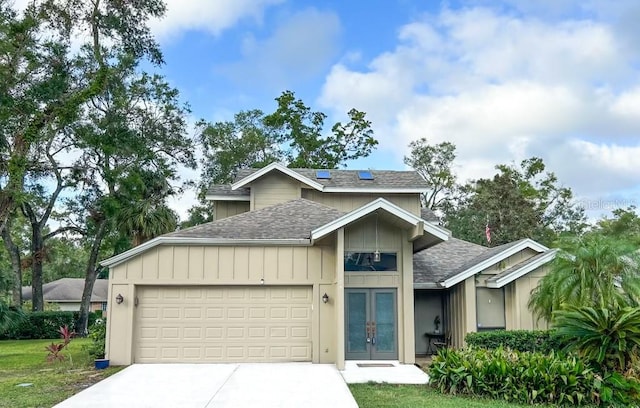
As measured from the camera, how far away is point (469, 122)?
25.8 meters

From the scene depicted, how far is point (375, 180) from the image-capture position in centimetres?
1995

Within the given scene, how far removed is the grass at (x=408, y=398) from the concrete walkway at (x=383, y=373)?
0.51 meters

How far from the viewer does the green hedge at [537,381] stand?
851 centimetres

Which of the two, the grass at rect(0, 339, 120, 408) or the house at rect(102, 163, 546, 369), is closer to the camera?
the grass at rect(0, 339, 120, 408)

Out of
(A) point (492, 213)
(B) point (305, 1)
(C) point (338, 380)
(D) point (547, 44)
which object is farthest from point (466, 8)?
(A) point (492, 213)

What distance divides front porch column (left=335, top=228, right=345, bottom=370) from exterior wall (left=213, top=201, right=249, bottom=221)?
28.2 feet

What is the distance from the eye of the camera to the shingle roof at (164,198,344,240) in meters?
13.3

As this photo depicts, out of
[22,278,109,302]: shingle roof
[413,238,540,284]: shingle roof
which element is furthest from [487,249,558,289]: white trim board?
[22,278,109,302]: shingle roof

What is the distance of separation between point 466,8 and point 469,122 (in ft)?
40.4

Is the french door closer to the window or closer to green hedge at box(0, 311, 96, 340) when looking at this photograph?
the window

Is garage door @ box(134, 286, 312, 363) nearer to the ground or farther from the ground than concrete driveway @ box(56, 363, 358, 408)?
farther from the ground

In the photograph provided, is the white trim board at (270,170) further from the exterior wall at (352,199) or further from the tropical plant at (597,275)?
the tropical plant at (597,275)

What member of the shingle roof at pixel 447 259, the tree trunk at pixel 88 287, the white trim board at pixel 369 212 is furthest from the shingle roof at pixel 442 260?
the tree trunk at pixel 88 287

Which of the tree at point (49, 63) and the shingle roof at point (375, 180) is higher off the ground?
the tree at point (49, 63)
